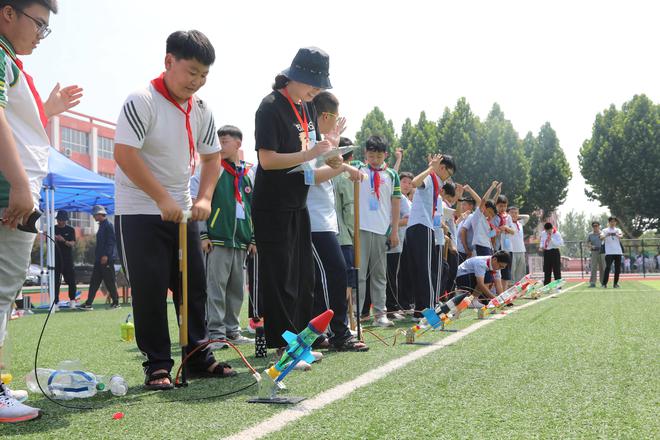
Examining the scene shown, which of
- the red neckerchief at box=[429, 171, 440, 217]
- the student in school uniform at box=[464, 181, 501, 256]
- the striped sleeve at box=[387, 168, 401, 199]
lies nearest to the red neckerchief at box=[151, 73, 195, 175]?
the striped sleeve at box=[387, 168, 401, 199]

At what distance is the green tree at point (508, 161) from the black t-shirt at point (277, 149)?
4797cm

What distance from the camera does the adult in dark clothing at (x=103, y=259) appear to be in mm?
14555

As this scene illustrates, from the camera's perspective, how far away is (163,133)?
148 inches

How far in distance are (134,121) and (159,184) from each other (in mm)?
367

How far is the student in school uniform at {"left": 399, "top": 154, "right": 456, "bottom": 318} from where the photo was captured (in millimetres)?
7656

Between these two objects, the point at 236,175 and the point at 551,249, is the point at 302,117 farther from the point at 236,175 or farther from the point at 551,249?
the point at 551,249

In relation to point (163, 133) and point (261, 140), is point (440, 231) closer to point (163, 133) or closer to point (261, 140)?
point (261, 140)

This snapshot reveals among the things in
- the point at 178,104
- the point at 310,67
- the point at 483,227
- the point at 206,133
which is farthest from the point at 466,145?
the point at 178,104

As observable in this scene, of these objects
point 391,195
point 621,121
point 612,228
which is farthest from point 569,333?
point 621,121

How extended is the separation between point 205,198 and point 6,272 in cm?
121

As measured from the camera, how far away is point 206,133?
4047 mm

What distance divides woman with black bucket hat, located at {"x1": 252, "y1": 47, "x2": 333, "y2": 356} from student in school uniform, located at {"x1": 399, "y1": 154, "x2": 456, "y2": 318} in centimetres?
340

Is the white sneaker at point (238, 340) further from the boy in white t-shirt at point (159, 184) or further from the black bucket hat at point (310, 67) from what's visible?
the black bucket hat at point (310, 67)

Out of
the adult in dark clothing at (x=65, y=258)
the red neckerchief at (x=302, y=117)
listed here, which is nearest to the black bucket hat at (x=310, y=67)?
the red neckerchief at (x=302, y=117)
